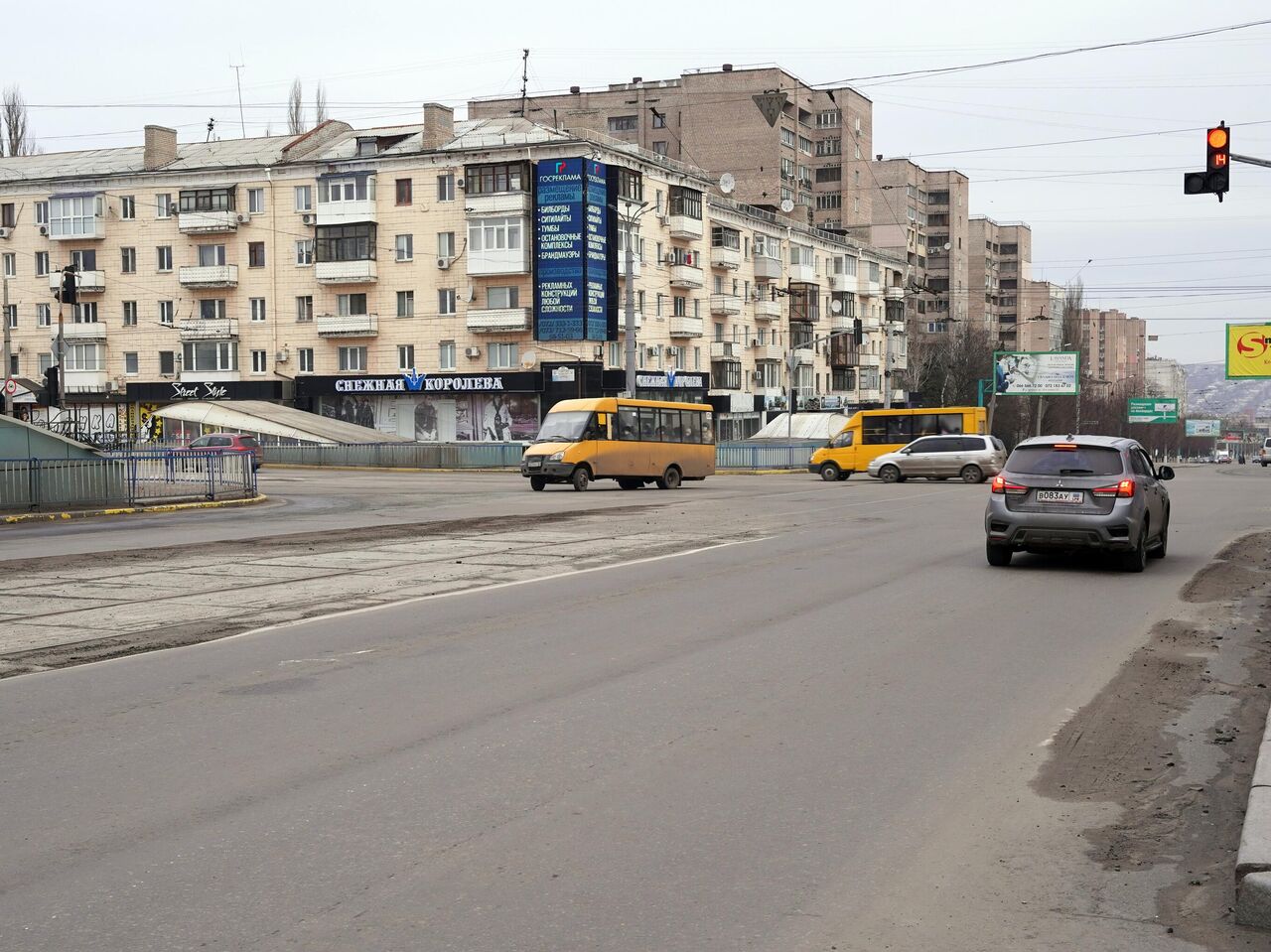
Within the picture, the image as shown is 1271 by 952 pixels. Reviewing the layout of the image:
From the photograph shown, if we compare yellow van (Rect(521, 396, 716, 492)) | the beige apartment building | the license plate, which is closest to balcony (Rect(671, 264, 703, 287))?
the beige apartment building

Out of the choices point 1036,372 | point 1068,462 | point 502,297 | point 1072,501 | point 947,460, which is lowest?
point 947,460

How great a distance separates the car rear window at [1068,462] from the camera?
1523 cm

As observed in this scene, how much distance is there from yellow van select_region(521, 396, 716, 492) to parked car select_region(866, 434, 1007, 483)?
7.91 m

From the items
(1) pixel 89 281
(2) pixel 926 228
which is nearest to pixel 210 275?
(1) pixel 89 281

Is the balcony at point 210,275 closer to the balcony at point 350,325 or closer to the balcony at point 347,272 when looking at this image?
the balcony at point 347,272

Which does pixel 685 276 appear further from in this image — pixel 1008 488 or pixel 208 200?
pixel 1008 488

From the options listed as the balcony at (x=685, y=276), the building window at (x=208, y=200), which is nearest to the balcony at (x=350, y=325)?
the building window at (x=208, y=200)

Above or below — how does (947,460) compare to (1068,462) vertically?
below

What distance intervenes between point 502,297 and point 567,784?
61.0 m

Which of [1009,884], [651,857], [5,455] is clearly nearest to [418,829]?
[651,857]

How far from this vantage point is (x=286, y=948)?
13.9 feet

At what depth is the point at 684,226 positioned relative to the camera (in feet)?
237

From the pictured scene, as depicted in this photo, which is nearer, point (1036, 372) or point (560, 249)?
point (560, 249)

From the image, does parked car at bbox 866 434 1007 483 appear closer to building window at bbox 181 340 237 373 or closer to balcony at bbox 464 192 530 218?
balcony at bbox 464 192 530 218
